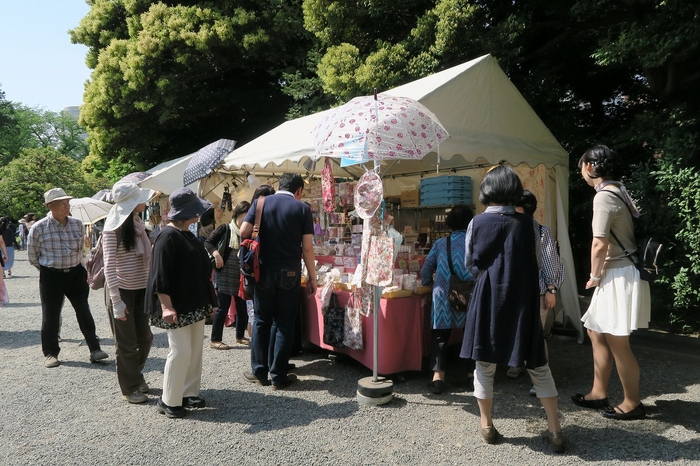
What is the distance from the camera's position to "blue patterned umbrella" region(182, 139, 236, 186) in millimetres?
6543

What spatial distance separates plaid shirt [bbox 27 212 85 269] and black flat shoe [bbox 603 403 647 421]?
5.12m

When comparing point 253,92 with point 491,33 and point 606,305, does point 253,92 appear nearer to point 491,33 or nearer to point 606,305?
point 491,33

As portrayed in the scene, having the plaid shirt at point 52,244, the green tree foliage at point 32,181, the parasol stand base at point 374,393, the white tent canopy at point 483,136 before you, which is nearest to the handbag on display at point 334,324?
the parasol stand base at point 374,393

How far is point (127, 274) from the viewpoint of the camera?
155 inches

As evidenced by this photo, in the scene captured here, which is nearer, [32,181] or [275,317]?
[275,317]

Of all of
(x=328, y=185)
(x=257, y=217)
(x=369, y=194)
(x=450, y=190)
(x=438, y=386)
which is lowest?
(x=438, y=386)

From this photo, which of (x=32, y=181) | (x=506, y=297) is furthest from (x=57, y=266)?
(x=32, y=181)

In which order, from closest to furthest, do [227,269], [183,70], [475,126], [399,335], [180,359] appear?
[180,359], [399,335], [475,126], [227,269], [183,70]

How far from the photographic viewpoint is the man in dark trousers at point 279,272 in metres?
4.20

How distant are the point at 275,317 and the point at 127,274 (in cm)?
124

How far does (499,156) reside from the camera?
4984 millimetres

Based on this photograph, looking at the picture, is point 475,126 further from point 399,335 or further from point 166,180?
point 166,180

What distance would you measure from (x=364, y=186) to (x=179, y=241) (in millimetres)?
1475

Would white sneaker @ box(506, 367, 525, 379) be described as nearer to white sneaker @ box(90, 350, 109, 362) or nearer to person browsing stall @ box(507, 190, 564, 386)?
person browsing stall @ box(507, 190, 564, 386)
